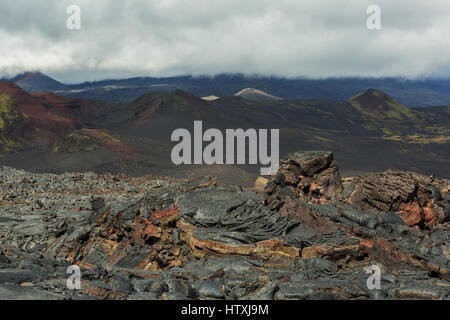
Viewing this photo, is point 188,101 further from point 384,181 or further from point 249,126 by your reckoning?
point 384,181

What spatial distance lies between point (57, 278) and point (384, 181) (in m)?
14.2

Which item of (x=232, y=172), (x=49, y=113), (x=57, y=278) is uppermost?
(x=49, y=113)

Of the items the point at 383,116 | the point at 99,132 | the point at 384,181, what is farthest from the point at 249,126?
the point at 384,181

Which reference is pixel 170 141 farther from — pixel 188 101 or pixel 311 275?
pixel 311 275

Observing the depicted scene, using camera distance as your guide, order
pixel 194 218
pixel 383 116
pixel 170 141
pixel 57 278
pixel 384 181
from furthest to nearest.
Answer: pixel 383 116, pixel 170 141, pixel 384 181, pixel 194 218, pixel 57 278

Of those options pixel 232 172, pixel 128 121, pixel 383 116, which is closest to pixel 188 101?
pixel 128 121

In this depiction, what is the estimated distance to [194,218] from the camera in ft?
40.7

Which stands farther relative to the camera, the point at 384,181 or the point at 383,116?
the point at 383,116

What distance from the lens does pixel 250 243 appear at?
36.1 feet

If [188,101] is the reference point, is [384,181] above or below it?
Result: below

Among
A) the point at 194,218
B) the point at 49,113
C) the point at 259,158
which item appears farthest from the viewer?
the point at 49,113

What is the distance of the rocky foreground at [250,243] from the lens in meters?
8.27

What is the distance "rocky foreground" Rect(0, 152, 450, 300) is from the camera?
27.1ft

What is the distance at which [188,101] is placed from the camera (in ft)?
300
